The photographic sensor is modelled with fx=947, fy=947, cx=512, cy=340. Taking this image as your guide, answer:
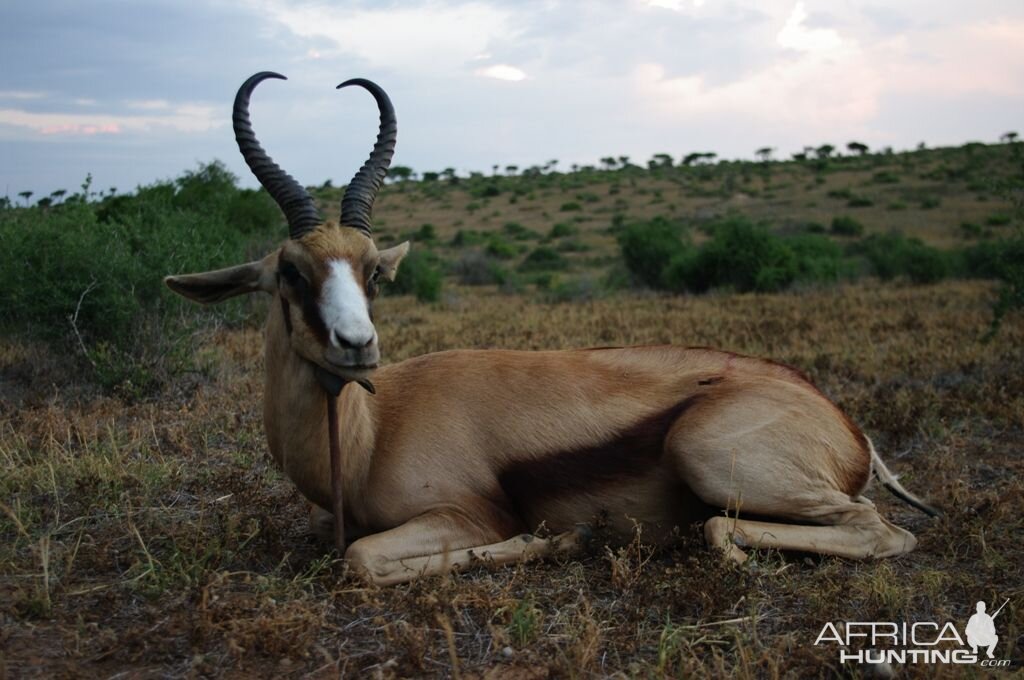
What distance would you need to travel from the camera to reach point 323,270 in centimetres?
445

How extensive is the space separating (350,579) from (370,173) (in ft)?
6.90

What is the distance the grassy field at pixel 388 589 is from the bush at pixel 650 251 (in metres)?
11.0

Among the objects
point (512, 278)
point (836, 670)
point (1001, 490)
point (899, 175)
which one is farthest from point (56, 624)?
point (899, 175)

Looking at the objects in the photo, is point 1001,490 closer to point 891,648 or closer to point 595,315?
point 891,648

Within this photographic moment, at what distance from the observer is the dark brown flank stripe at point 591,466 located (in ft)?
16.5

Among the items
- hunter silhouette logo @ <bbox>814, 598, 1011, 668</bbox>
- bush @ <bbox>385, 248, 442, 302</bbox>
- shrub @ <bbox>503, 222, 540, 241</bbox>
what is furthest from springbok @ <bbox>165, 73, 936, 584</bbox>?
shrub @ <bbox>503, 222, 540, 241</bbox>

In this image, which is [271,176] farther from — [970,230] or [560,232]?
[560,232]

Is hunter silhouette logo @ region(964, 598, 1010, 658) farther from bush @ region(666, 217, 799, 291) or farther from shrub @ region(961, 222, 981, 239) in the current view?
shrub @ region(961, 222, 981, 239)

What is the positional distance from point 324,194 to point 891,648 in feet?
153

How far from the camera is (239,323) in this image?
43.8ft

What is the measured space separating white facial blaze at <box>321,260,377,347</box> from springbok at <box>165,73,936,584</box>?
0.64 feet

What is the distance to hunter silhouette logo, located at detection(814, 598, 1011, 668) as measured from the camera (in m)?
3.79

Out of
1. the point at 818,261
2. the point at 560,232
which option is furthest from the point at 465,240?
the point at 818,261

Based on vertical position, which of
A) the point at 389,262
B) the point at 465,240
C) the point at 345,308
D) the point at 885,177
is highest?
the point at 885,177
